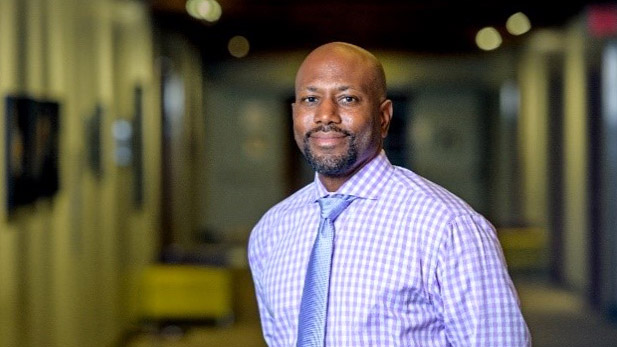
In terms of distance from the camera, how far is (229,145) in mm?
15953

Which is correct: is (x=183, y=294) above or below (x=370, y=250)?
below

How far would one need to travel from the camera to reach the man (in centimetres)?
181

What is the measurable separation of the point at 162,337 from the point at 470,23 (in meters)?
5.38

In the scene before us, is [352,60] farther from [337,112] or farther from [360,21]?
[360,21]

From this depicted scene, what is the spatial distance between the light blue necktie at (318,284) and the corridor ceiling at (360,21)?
735 centimetres

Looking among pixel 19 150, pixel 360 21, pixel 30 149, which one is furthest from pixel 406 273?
pixel 360 21

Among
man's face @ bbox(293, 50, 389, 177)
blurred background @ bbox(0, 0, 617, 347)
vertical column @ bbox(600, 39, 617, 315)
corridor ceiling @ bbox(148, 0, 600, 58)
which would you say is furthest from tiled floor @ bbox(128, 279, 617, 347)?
man's face @ bbox(293, 50, 389, 177)

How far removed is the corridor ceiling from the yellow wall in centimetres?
149

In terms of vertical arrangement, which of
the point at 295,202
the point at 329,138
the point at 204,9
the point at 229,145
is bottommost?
the point at 295,202

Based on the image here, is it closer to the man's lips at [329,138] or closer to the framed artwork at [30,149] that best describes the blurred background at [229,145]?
the framed artwork at [30,149]

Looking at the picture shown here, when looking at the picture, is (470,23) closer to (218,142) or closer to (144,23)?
(144,23)

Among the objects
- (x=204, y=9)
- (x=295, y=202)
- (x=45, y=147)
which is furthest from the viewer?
(x=204, y=9)

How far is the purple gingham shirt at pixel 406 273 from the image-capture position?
1.80m

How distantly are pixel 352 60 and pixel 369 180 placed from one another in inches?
9.8
